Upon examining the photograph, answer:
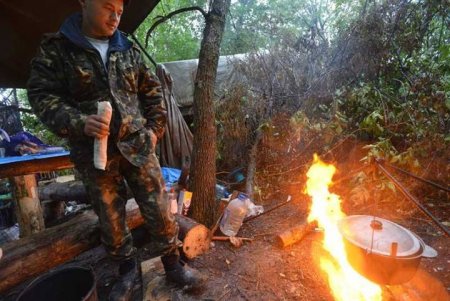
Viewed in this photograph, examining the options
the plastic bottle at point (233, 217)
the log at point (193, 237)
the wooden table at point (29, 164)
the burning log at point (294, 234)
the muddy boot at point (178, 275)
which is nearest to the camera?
the muddy boot at point (178, 275)

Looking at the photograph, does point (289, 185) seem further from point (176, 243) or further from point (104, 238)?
point (104, 238)

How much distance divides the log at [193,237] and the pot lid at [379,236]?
5.04 feet

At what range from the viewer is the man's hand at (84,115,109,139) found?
1833 millimetres

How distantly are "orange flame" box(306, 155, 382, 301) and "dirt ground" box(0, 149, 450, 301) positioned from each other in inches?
2.9

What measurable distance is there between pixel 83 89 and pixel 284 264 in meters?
2.63

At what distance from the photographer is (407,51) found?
4891 millimetres

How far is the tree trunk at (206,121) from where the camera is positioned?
3.33 metres

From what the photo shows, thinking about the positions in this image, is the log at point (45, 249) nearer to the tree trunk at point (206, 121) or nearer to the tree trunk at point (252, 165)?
the tree trunk at point (206, 121)

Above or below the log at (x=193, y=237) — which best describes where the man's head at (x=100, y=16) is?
above

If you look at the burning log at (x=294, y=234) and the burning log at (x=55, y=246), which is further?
the burning log at (x=294, y=234)

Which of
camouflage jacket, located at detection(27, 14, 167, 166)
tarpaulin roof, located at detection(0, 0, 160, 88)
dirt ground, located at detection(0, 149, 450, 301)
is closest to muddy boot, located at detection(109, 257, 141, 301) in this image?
dirt ground, located at detection(0, 149, 450, 301)

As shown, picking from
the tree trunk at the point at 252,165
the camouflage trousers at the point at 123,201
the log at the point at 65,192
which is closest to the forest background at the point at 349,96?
the tree trunk at the point at 252,165

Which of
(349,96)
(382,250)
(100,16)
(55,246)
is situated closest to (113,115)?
(100,16)

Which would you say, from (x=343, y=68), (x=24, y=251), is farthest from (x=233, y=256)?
(x=343, y=68)
